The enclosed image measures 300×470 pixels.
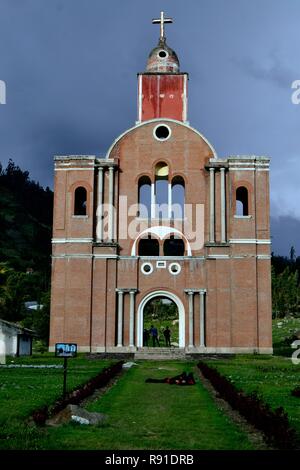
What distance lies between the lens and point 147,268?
36.0 meters

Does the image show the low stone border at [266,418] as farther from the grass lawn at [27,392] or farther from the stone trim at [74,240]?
the stone trim at [74,240]

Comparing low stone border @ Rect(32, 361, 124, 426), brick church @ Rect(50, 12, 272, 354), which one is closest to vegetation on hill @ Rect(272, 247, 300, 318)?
brick church @ Rect(50, 12, 272, 354)

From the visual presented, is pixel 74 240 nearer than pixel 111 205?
Yes

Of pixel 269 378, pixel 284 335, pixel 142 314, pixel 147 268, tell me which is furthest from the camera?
pixel 284 335

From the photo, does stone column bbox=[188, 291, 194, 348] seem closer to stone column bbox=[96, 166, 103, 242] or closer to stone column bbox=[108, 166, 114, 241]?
stone column bbox=[108, 166, 114, 241]

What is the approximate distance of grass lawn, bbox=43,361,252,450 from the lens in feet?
32.4

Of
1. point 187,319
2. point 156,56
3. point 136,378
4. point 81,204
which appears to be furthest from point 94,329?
point 156,56

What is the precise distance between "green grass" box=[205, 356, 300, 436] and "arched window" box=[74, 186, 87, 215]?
1228 centimetres

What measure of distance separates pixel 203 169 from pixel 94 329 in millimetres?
10652

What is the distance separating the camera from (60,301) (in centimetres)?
3525

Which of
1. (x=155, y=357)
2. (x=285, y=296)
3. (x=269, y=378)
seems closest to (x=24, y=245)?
(x=285, y=296)

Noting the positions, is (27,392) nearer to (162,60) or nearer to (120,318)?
(120,318)

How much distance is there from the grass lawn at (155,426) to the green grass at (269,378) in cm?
134

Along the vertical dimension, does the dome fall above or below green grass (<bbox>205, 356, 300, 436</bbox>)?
above
